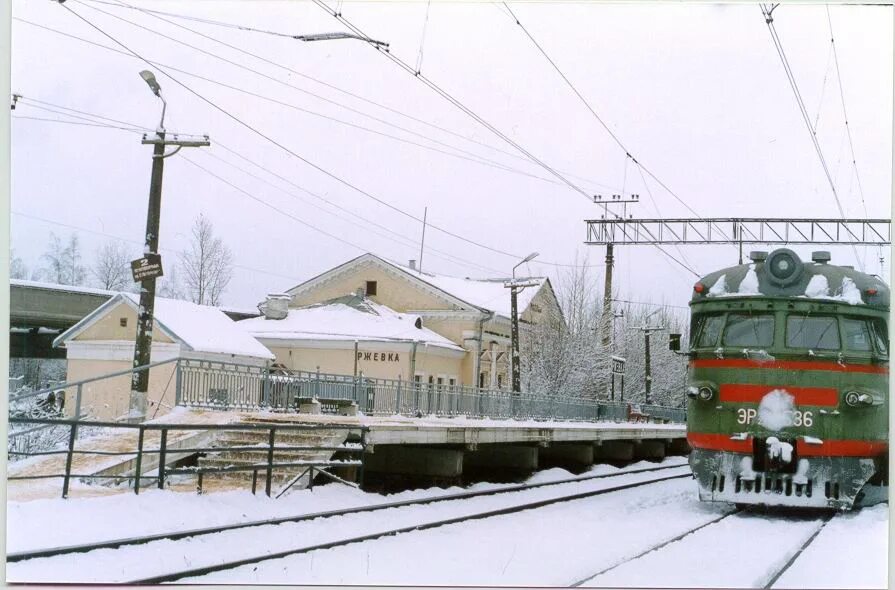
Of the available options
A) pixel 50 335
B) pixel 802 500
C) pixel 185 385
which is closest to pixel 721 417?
pixel 802 500

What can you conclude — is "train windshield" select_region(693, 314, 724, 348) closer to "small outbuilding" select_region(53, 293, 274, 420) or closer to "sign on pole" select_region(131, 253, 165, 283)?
"sign on pole" select_region(131, 253, 165, 283)

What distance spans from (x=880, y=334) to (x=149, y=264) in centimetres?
944

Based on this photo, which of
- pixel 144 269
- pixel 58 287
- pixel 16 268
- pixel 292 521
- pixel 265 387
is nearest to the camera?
pixel 16 268

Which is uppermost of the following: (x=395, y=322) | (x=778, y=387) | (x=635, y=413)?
(x=395, y=322)

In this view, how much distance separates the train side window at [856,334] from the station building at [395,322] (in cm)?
849

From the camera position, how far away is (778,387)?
1338 centimetres

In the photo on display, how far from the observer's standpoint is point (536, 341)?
26656mm

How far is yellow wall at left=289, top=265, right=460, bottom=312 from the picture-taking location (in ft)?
67.4

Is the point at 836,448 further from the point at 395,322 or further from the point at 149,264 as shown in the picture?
the point at 395,322

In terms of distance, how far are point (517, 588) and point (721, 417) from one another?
16.5 ft

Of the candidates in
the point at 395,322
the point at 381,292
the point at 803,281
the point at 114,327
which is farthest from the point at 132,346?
the point at 803,281

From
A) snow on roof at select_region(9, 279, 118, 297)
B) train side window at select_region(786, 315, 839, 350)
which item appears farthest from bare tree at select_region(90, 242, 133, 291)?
train side window at select_region(786, 315, 839, 350)

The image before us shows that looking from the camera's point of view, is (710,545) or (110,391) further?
(110,391)

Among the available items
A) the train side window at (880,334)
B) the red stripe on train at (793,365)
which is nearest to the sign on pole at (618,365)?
the red stripe on train at (793,365)
